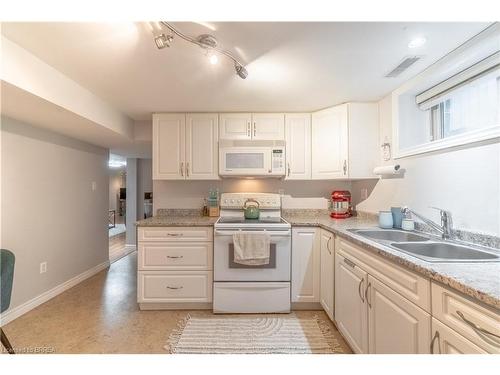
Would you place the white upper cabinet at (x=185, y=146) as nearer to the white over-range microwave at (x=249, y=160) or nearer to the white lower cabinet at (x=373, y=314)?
the white over-range microwave at (x=249, y=160)

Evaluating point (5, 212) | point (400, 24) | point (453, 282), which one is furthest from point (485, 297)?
point (5, 212)

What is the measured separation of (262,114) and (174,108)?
1.03 meters

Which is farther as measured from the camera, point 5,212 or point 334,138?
point 334,138

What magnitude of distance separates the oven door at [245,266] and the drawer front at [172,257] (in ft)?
0.39

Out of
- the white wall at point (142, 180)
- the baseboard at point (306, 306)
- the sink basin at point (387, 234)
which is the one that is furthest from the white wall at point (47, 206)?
the sink basin at point (387, 234)

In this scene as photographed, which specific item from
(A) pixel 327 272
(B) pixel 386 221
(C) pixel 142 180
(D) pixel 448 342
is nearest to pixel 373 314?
(D) pixel 448 342

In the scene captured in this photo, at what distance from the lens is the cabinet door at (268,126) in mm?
2764

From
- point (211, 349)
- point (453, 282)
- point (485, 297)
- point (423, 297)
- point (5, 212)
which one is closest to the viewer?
point (485, 297)

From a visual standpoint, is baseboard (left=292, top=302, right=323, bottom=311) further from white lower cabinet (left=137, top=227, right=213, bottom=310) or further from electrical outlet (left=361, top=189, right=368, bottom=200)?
electrical outlet (left=361, top=189, right=368, bottom=200)

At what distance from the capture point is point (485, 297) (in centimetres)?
73

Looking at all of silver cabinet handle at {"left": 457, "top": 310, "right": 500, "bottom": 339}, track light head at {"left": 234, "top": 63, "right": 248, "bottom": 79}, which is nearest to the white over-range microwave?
track light head at {"left": 234, "top": 63, "right": 248, "bottom": 79}

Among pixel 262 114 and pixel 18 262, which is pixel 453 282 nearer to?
pixel 262 114

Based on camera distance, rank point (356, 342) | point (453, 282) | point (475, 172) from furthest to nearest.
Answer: point (356, 342) < point (475, 172) < point (453, 282)

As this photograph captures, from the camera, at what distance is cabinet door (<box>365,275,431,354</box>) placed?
1005 mm
